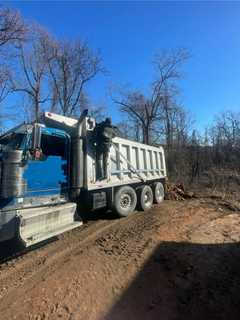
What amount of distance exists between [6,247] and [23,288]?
2.17 meters

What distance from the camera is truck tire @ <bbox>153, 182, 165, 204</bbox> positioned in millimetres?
11469

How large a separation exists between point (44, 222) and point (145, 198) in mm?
5163

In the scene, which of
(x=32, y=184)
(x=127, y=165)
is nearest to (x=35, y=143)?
(x=32, y=184)

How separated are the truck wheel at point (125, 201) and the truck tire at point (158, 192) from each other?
7.33ft

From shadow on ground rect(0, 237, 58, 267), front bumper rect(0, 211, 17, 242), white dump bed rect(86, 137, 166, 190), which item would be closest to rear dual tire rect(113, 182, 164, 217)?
white dump bed rect(86, 137, 166, 190)

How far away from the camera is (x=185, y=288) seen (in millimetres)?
4199

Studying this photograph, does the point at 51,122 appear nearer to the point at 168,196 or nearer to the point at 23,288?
the point at 23,288

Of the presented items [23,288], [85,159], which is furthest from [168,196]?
[23,288]

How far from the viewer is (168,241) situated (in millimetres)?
6277

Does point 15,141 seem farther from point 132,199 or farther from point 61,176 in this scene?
point 132,199

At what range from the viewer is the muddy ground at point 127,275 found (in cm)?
370

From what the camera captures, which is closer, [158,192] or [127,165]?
[127,165]

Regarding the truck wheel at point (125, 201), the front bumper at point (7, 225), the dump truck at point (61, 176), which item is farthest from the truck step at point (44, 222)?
the truck wheel at point (125, 201)

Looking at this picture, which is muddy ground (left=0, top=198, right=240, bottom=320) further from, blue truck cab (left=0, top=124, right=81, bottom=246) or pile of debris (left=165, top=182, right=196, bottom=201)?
pile of debris (left=165, top=182, right=196, bottom=201)
